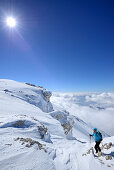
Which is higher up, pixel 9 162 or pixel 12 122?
pixel 12 122

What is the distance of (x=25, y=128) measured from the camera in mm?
8523

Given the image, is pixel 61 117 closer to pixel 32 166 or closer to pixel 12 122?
pixel 12 122

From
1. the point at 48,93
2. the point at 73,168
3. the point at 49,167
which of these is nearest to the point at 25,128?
the point at 49,167

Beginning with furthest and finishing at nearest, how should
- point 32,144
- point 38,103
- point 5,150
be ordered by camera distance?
point 38,103 → point 32,144 → point 5,150

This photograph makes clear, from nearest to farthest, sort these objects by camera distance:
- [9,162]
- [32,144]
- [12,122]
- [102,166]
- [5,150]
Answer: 1. [9,162]
2. [5,150]
3. [102,166]
4. [32,144]
5. [12,122]

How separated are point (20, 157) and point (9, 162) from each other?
61cm

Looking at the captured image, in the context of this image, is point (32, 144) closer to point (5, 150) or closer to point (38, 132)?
point (5, 150)

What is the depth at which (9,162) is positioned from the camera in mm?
4090

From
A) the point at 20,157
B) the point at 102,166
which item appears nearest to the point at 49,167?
the point at 20,157

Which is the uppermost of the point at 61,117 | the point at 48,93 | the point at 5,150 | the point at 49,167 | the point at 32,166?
the point at 48,93

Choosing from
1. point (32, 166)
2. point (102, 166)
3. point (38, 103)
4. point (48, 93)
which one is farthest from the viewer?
point (48, 93)

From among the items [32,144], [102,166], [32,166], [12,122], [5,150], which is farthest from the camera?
[12,122]

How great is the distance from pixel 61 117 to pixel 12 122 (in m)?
23.1

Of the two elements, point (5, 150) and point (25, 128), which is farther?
point (25, 128)
